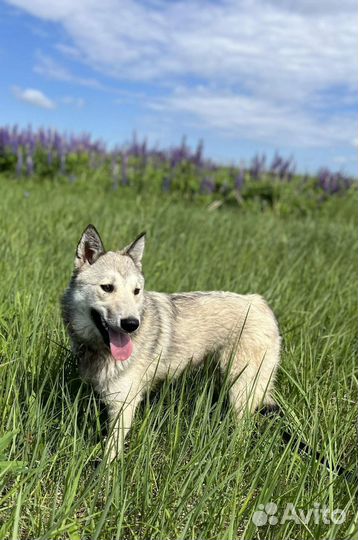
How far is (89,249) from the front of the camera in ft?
11.1

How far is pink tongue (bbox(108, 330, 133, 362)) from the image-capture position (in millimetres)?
3113

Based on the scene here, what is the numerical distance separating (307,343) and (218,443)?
5.09 feet

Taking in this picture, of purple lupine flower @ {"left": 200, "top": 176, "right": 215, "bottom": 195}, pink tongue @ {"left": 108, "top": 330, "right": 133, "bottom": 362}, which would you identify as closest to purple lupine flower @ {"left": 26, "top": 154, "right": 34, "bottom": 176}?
purple lupine flower @ {"left": 200, "top": 176, "right": 215, "bottom": 195}

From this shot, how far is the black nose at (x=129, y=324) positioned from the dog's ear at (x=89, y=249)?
1.92 ft

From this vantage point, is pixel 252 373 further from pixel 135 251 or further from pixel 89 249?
pixel 89 249

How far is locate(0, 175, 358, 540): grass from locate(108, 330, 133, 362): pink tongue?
1.05 feet

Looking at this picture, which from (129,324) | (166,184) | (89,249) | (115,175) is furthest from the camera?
(166,184)

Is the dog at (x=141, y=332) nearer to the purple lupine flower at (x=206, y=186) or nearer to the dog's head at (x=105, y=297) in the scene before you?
the dog's head at (x=105, y=297)

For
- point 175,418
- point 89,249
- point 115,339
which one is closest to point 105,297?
point 115,339

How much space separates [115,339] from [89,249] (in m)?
0.64

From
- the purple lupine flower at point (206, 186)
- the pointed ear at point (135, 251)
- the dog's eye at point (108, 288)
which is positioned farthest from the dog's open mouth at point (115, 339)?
the purple lupine flower at point (206, 186)

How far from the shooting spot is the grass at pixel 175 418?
2410 millimetres

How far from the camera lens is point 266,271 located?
18.9 feet

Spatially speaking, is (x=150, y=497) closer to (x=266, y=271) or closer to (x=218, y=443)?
(x=218, y=443)
